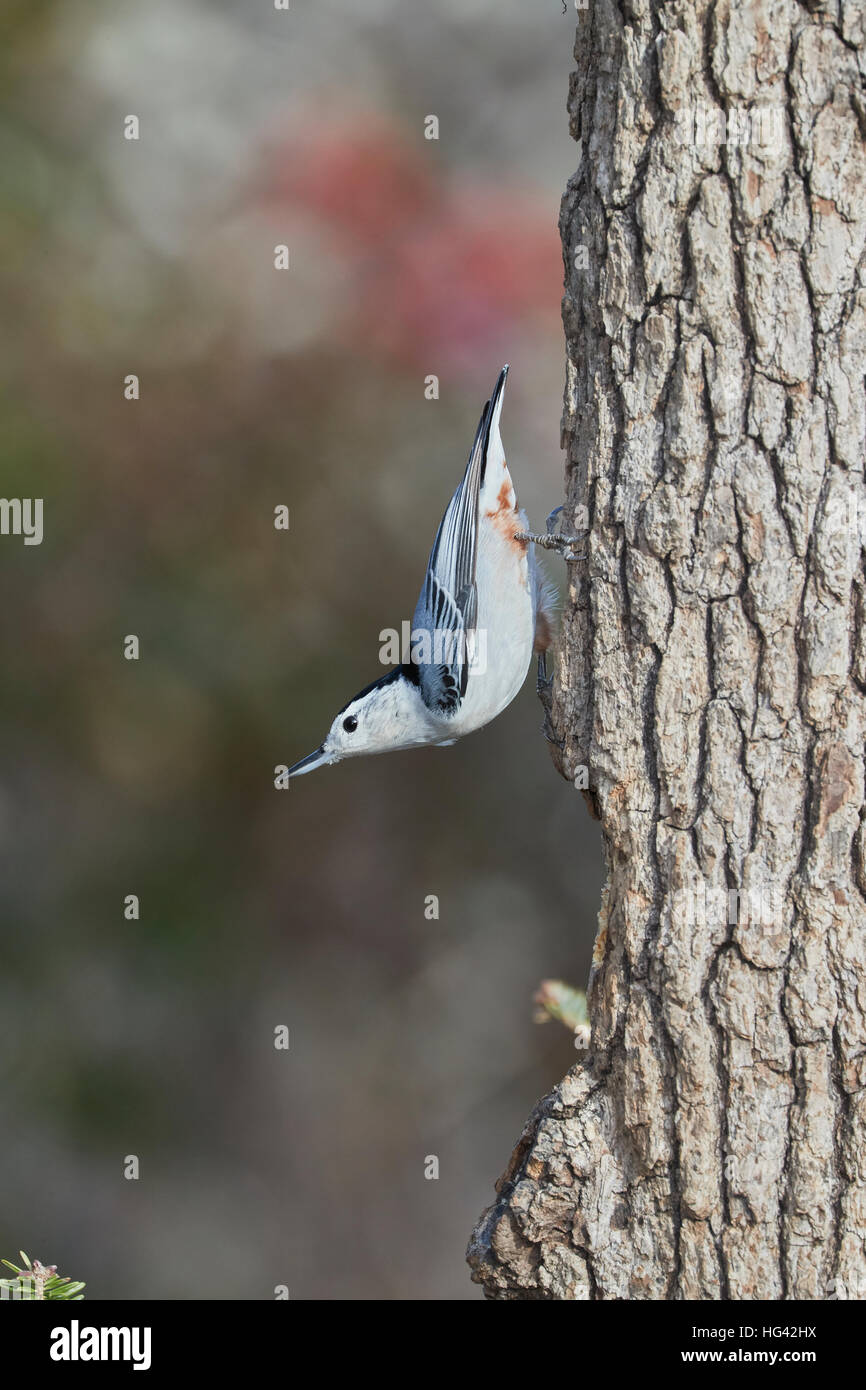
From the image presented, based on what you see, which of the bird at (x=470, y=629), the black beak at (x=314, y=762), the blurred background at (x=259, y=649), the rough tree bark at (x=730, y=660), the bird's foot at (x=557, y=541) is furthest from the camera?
the blurred background at (x=259, y=649)

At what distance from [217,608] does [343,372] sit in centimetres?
89

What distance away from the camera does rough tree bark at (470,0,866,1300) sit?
5.46 ft

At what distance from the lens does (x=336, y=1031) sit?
14.5 ft

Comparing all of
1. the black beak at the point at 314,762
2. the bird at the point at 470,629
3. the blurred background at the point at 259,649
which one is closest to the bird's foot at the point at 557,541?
the bird at the point at 470,629

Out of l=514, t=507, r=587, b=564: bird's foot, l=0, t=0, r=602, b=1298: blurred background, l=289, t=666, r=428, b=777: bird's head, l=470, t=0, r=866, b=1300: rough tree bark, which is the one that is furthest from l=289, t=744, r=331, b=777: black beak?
l=0, t=0, r=602, b=1298: blurred background

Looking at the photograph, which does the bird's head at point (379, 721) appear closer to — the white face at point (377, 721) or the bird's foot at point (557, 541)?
the white face at point (377, 721)

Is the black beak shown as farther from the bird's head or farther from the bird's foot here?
the bird's foot

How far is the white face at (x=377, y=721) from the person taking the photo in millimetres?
2643

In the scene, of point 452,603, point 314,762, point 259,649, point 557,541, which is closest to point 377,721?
point 314,762

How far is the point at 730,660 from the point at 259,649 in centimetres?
241

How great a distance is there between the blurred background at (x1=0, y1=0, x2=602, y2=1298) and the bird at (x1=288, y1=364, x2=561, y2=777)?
124 centimetres

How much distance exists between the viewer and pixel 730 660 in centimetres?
173

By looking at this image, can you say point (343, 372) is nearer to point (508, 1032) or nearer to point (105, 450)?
point (105, 450)

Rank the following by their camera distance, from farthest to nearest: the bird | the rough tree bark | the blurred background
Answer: the blurred background
the bird
the rough tree bark
